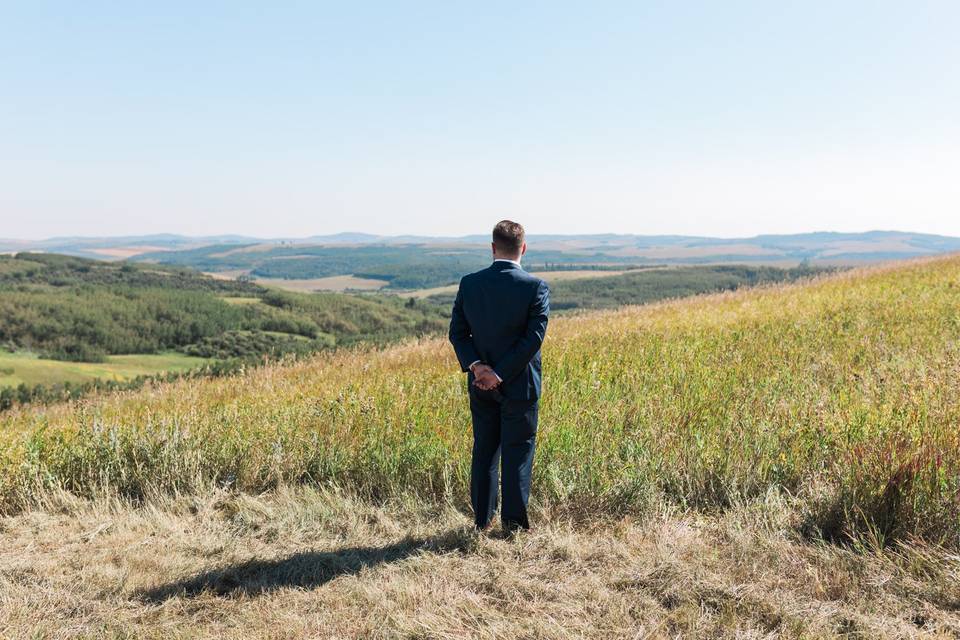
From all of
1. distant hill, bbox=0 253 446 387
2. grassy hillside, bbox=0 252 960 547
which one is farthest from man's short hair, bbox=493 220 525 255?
distant hill, bbox=0 253 446 387

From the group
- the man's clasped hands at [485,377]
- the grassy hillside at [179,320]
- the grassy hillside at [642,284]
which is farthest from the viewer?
the grassy hillside at [642,284]

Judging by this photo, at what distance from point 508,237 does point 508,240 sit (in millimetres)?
20

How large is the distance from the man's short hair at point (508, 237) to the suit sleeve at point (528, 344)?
0.32 m

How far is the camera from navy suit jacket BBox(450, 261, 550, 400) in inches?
156

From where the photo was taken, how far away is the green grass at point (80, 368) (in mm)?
74688

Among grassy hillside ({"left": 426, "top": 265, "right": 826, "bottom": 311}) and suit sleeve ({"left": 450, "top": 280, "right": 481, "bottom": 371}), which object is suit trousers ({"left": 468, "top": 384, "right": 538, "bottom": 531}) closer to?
suit sleeve ({"left": 450, "top": 280, "right": 481, "bottom": 371})

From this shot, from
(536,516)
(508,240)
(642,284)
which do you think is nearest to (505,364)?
(508,240)

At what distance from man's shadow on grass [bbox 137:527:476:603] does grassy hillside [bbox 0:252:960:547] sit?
73 cm

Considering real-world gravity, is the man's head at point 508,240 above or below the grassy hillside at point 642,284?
above

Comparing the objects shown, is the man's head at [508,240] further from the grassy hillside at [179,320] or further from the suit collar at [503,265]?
the grassy hillside at [179,320]

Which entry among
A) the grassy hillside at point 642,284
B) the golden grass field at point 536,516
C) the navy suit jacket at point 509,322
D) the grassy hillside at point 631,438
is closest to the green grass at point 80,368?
the grassy hillside at point 642,284

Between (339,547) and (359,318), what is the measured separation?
384 feet

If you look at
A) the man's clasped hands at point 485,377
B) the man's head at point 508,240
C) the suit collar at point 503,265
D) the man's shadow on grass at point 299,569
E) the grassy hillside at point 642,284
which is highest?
the man's head at point 508,240

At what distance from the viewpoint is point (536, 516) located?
174 inches
